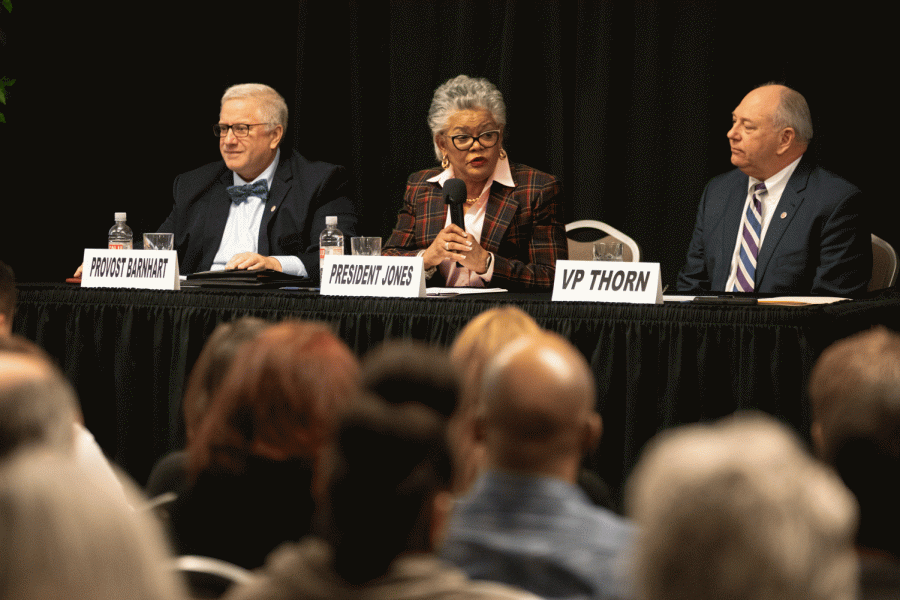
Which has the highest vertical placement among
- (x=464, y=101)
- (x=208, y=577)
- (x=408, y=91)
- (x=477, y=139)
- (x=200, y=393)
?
(x=408, y=91)

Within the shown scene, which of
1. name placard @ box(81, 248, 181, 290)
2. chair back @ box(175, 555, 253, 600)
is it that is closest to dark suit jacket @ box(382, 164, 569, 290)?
A: name placard @ box(81, 248, 181, 290)

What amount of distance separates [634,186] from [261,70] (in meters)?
1.96

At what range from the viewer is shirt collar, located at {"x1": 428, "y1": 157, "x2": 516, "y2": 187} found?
3.34 m

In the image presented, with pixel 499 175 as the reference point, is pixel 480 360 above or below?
below

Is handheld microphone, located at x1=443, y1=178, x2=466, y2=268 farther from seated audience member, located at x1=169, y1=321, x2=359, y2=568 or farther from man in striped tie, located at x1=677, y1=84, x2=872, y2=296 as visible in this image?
seated audience member, located at x1=169, y1=321, x2=359, y2=568

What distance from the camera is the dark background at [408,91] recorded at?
3.96m

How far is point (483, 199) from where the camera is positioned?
3391 millimetres

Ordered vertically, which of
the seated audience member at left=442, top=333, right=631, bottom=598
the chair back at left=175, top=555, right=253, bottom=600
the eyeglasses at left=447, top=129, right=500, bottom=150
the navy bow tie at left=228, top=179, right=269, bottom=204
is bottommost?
the chair back at left=175, top=555, right=253, bottom=600

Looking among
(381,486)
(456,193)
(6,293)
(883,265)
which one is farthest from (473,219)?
(381,486)

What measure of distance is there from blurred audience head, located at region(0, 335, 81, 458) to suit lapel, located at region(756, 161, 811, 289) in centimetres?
281

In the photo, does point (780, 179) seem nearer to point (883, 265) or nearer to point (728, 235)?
point (728, 235)

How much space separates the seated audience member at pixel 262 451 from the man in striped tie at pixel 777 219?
211 cm

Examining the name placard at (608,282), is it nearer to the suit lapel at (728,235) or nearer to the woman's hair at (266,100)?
the suit lapel at (728,235)

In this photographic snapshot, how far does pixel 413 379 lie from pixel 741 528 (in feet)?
1.12
